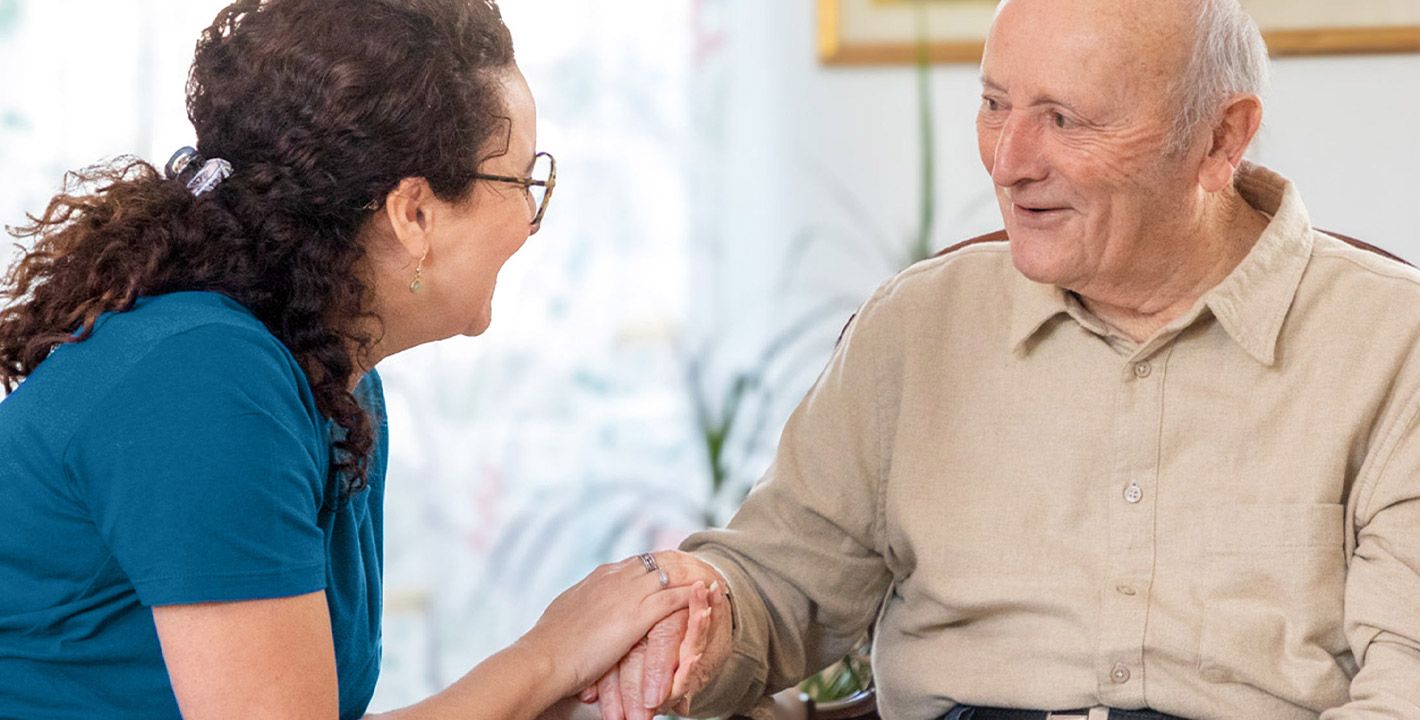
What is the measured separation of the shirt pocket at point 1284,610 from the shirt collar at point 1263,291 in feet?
0.58

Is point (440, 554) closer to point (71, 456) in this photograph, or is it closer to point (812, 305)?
point (812, 305)

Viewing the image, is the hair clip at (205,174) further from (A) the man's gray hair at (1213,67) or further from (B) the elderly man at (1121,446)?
(A) the man's gray hair at (1213,67)

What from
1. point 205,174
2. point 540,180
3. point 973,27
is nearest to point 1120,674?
point 540,180

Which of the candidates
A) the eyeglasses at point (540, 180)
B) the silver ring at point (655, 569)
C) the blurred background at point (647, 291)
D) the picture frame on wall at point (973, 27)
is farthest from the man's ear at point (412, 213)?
the picture frame on wall at point (973, 27)

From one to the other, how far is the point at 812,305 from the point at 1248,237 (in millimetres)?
1619

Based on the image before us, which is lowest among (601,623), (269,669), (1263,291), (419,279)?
(601,623)

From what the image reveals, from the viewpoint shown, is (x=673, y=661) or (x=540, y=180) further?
(x=673, y=661)

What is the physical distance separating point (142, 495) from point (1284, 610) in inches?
44.4

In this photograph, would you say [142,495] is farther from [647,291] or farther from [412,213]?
[647,291]

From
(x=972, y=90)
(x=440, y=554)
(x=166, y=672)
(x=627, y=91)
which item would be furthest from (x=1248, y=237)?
(x=440, y=554)

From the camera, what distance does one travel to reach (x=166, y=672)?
1.38 m

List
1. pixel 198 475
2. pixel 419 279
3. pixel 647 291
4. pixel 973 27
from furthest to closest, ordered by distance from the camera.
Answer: pixel 647 291 → pixel 973 27 → pixel 419 279 → pixel 198 475

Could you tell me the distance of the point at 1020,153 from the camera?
160 centimetres

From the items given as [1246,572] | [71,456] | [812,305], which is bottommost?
[812,305]
